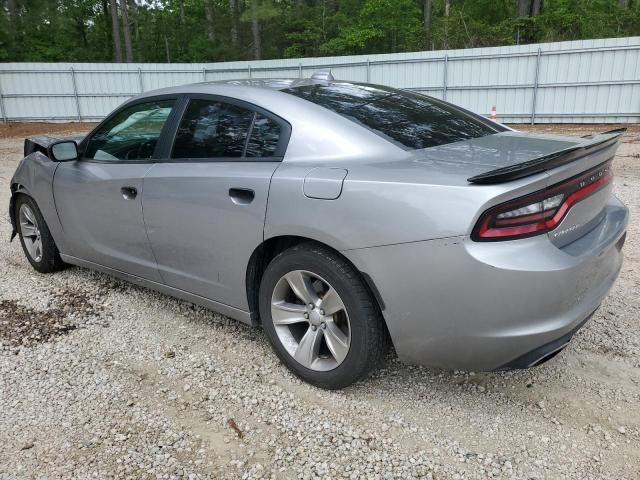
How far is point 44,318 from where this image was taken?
12.0 ft

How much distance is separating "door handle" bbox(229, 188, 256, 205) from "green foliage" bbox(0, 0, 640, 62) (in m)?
26.3

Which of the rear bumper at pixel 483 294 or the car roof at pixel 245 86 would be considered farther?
the car roof at pixel 245 86

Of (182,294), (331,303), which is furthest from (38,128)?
(331,303)

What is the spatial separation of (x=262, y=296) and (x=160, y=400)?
744 millimetres

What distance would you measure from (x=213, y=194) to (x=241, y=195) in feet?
0.67

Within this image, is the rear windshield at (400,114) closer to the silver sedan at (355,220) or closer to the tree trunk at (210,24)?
the silver sedan at (355,220)

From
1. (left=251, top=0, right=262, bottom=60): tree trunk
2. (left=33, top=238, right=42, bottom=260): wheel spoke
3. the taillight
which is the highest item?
(left=251, top=0, right=262, bottom=60): tree trunk

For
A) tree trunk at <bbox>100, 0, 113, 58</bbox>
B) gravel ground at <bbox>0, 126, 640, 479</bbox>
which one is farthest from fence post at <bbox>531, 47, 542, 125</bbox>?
tree trunk at <bbox>100, 0, 113, 58</bbox>

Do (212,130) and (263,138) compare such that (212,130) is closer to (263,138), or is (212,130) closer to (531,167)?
(263,138)

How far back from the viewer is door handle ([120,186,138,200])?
3283 millimetres

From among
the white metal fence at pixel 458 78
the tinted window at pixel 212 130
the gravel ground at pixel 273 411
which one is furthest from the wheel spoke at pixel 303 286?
the white metal fence at pixel 458 78

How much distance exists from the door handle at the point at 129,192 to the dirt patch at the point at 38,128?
1785 cm

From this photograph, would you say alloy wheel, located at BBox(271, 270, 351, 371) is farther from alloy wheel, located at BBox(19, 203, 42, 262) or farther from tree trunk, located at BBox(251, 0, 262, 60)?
tree trunk, located at BBox(251, 0, 262, 60)

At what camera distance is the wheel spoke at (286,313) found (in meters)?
2.68
